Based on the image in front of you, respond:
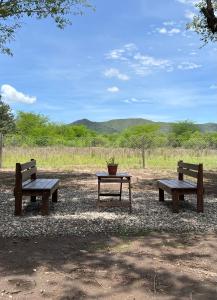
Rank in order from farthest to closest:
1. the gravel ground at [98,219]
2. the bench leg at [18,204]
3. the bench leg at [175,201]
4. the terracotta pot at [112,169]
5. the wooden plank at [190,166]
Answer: the terracotta pot at [112,169] → the wooden plank at [190,166] → the bench leg at [175,201] → the bench leg at [18,204] → the gravel ground at [98,219]

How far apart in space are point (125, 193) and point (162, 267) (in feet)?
20.4

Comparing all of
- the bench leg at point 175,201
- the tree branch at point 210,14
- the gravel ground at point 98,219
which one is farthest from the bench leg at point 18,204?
the tree branch at point 210,14

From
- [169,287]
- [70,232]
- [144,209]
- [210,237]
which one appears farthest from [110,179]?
[169,287]

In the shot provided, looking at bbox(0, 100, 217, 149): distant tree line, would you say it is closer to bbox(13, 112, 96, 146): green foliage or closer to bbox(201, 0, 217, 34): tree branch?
bbox(13, 112, 96, 146): green foliage

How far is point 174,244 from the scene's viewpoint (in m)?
5.82

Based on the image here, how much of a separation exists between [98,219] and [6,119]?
195 feet

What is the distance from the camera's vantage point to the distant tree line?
2727cm

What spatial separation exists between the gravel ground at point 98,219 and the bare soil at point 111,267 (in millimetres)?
435

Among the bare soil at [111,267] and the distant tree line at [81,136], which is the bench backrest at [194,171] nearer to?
the bare soil at [111,267]

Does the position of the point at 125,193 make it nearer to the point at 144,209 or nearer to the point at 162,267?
the point at 144,209

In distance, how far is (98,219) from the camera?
24.4ft

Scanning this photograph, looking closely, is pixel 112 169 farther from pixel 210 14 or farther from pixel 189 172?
pixel 210 14

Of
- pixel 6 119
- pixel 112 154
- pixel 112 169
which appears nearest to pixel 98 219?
pixel 112 169

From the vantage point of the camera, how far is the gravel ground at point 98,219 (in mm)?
6660
